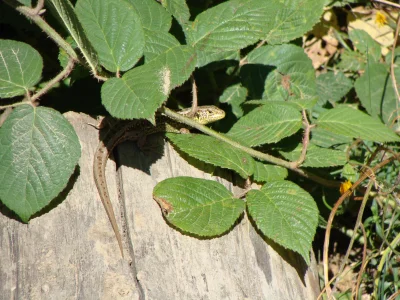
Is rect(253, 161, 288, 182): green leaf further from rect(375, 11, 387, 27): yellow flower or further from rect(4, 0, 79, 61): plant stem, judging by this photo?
rect(375, 11, 387, 27): yellow flower

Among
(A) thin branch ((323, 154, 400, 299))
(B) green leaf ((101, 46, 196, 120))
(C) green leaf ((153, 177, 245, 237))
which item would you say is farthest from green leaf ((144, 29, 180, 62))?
(A) thin branch ((323, 154, 400, 299))

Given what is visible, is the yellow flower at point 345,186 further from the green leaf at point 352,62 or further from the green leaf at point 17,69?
the green leaf at point 17,69

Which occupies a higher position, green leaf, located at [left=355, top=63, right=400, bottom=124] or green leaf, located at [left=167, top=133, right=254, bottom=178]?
green leaf, located at [left=167, top=133, right=254, bottom=178]

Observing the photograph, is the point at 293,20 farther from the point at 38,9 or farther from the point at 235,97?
the point at 38,9

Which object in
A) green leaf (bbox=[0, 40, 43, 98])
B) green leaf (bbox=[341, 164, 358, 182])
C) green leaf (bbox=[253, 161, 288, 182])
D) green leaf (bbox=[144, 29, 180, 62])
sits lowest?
green leaf (bbox=[341, 164, 358, 182])

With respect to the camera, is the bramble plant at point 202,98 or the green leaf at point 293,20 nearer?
the bramble plant at point 202,98

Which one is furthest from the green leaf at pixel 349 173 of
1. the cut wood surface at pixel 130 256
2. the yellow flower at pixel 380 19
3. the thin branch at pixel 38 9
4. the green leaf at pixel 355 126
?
the thin branch at pixel 38 9
